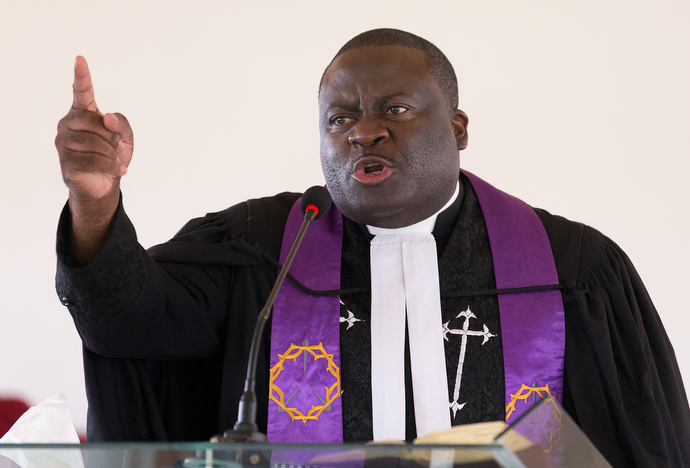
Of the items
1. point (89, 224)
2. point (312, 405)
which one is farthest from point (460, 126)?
point (89, 224)

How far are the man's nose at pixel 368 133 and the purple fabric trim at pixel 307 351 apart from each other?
0.41 m

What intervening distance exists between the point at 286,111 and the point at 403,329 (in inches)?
92.9

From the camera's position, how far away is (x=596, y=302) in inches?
101

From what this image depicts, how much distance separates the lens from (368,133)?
2.52 metres

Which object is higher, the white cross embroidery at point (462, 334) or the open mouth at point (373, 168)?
the open mouth at point (373, 168)

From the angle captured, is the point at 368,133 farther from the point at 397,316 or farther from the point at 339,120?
the point at 397,316

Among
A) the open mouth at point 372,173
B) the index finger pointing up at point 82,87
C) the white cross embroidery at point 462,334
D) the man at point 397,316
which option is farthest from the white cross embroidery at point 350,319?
the index finger pointing up at point 82,87

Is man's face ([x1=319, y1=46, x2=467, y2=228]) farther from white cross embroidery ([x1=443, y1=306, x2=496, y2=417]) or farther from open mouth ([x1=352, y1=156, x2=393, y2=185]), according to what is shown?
white cross embroidery ([x1=443, y1=306, x2=496, y2=417])

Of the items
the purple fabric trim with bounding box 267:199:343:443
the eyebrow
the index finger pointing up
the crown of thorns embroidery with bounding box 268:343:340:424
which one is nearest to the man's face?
the eyebrow

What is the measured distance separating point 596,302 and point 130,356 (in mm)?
1445

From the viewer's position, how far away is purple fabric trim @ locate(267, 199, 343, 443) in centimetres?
255

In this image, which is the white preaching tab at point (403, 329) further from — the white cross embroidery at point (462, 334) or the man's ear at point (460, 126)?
the man's ear at point (460, 126)

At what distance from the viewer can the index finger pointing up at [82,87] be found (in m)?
1.84

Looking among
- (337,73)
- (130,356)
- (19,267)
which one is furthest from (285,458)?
(19,267)
